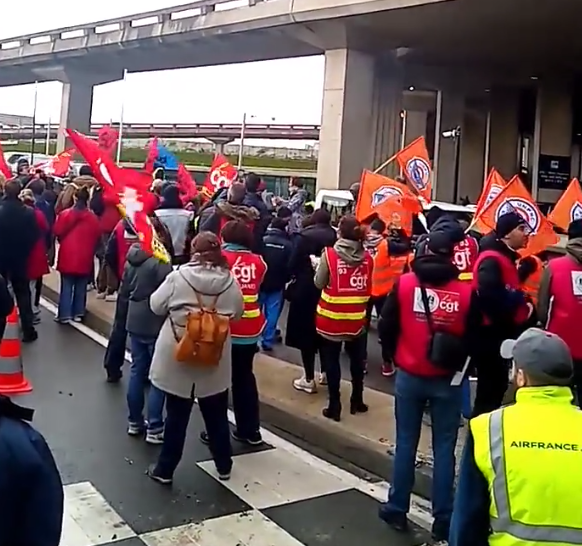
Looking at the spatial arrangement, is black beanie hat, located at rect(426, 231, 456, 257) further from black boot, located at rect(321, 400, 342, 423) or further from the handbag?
black boot, located at rect(321, 400, 342, 423)

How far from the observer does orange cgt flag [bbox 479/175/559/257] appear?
7.45 m

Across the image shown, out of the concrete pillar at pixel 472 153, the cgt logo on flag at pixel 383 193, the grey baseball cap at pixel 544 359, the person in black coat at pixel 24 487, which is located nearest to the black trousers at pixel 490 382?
the grey baseball cap at pixel 544 359

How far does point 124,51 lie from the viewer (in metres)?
30.0

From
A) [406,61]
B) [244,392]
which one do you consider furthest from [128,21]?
[244,392]

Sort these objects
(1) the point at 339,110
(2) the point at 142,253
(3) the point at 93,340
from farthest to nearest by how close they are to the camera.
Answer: (1) the point at 339,110, (3) the point at 93,340, (2) the point at 142,253

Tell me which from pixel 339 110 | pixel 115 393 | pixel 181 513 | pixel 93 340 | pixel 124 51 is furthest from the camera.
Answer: pixel 124 51

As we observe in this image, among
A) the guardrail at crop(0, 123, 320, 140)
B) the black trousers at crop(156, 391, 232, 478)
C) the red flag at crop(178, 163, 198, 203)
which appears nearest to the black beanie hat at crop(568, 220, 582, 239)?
the black trousers at crop(156, 391, 232, 478)

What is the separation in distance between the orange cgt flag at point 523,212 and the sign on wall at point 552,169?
2212 cm

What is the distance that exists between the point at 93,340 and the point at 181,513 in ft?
17.3

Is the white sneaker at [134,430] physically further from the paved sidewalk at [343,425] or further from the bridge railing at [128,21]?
the bridge railing at [128,21]

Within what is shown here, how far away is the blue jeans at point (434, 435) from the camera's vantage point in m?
4.75

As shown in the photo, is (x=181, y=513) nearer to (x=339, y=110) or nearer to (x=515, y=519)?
(x=515, y=519)

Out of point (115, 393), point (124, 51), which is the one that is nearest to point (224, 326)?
point (115, 393)

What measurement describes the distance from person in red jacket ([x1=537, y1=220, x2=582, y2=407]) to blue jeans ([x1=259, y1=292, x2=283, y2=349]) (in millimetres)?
4147
